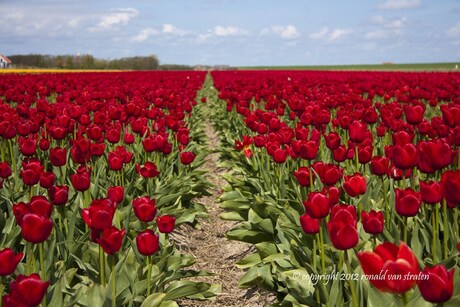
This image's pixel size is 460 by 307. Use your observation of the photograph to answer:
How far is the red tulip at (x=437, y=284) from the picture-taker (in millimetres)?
1542

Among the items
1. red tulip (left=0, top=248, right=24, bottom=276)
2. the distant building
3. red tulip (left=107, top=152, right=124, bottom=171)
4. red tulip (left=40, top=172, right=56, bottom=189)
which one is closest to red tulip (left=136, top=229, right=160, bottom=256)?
red tulip (left=0, top=248, right=24, bottom=276)

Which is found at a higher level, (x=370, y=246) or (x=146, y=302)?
(x=370, y=246)

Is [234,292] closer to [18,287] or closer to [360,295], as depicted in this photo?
[360,295]

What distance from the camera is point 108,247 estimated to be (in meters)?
2.28

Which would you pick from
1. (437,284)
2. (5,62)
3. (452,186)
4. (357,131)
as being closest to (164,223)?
(452,186)

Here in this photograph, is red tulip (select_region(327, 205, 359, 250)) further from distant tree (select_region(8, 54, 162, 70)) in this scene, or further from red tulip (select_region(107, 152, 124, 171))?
distant tree (select_region(8, 54, 162, 70))

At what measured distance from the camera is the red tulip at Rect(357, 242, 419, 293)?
150cm

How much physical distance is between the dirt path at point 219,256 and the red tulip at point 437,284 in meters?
2.21

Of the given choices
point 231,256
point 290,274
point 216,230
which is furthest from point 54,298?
point 216,230

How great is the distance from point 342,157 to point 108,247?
2.12m

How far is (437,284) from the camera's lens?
1.54 metres

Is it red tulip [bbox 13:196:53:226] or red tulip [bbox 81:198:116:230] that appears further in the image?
red tulip [bbox 13:196:53:226]

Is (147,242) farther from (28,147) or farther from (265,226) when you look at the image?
(28,147)

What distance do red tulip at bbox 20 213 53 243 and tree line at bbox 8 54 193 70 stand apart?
89667 millimetres
